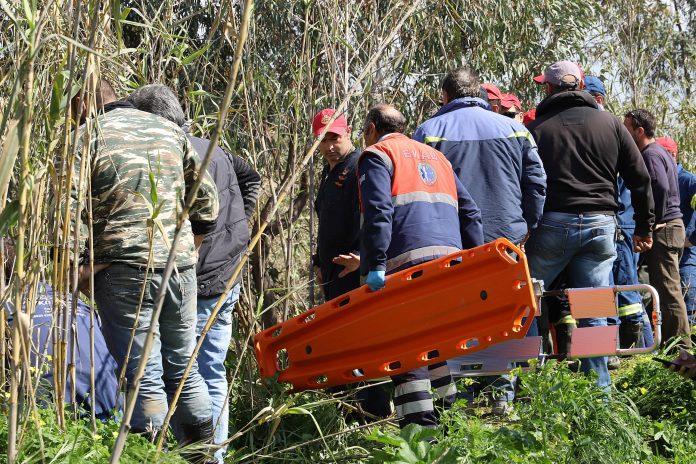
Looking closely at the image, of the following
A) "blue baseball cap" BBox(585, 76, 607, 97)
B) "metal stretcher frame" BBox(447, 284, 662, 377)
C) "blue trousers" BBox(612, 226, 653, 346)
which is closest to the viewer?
"metal stretcher frame" BBox(447, 284, 662, 377)

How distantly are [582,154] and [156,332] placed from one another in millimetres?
2923

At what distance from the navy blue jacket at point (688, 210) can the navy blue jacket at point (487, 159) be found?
9.25 ft

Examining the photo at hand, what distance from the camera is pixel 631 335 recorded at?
5965 millimetres

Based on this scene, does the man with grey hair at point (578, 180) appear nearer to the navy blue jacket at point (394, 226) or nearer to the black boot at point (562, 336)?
the black boot at point (562, 336)

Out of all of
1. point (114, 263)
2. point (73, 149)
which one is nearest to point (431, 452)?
point (114, 263)

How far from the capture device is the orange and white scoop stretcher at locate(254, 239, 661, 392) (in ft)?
12.7

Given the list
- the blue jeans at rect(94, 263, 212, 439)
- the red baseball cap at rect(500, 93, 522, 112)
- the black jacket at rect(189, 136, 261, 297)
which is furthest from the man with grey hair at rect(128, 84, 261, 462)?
the red baseball cap at rect(500, 93, 522, 112)

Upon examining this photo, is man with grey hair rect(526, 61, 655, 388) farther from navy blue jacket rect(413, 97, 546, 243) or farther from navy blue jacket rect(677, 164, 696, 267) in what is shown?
navy blue jacket rect(677, 164, 696, 267)

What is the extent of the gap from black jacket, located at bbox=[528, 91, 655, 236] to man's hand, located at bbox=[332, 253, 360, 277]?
48.6 inches

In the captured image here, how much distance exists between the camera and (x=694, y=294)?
7.43m

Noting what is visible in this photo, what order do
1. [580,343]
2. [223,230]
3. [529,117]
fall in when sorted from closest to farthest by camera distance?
1. [223,230]
2. [580,343]
3. [529,117]

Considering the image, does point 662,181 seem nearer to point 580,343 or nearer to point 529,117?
point 529,117

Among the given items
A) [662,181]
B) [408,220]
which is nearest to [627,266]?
[662,181]

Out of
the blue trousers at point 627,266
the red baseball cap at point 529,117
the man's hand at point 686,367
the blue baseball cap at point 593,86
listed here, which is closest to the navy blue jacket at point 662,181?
the blue trousers at point 627,266
